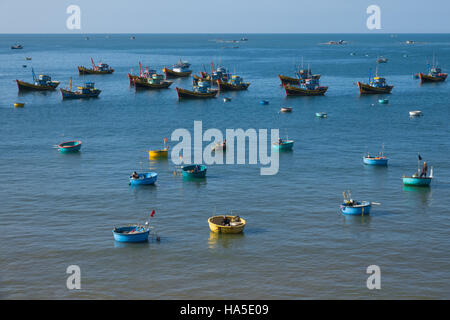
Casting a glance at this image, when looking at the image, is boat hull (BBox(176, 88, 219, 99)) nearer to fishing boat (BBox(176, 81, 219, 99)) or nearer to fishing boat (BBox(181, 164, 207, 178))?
fishing boat (BBox(176, 81, 219, 99))

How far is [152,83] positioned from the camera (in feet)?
521

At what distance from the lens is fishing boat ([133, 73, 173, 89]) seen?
156m

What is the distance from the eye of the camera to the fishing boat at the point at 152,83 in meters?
156

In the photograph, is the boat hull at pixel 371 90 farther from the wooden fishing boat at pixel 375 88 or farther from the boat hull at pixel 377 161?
the boat hull at pixel 377 161

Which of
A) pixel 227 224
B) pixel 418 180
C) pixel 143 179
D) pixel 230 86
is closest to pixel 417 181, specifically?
pixel 418 180

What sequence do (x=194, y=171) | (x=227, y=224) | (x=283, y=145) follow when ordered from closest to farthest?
(x=227, y=224), (x=194, y=171), (x=283, y=145)

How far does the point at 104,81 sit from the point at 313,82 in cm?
7603

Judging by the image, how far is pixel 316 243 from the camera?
153 feet

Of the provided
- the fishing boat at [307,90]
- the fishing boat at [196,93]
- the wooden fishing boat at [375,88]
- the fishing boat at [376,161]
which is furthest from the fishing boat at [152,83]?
the fishing boat at [376,161]

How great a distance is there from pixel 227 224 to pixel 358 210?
43.3 ft

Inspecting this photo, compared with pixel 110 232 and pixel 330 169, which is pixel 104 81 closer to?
pixel 330 169

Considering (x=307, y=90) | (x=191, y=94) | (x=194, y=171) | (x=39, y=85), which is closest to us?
(x=194, y=171)

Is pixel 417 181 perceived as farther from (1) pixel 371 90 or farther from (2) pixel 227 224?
(1) pixel 371 90

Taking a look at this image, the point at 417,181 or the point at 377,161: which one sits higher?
the point at 377,161
